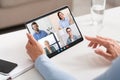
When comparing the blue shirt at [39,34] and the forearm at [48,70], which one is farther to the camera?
the blue shirt at [39,34]

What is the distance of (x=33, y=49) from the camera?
3.39 feet

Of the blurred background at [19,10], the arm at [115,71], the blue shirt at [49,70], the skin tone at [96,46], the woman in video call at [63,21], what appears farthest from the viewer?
the blurred background at [19,10]

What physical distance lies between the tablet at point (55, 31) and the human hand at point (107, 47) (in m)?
0.07

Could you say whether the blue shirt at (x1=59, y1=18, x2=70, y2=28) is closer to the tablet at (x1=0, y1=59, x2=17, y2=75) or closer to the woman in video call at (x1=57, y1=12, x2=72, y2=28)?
the woman in video call at (x1=57, y1=12, x2=72, y2=28)

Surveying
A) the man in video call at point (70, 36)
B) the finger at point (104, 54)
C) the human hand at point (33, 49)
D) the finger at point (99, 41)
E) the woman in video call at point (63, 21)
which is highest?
the woman in video call at point (63, 21)

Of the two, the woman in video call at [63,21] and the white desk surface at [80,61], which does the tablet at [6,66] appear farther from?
the woman in video call at [63,21]

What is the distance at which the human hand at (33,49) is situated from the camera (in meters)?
1.02

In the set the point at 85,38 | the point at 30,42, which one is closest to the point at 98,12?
the point at 85,38

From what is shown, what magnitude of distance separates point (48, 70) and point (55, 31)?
23 cm

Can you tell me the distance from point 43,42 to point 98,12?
446 millimetres

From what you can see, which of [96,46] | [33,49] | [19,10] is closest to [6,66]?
[33,49]

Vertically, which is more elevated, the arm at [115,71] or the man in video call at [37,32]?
the man in video call at [37,32]

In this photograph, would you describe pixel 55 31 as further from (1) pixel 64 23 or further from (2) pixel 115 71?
(2) pixel 115 71

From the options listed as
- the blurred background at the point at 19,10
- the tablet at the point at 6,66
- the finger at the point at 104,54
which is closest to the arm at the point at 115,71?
the finger at the point at 104,54
